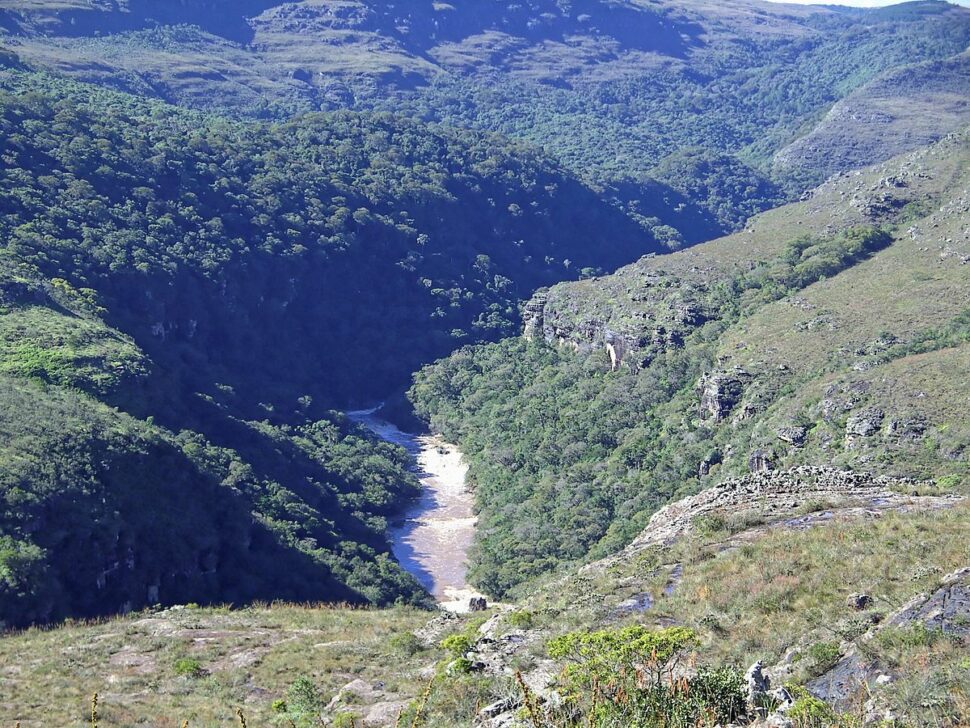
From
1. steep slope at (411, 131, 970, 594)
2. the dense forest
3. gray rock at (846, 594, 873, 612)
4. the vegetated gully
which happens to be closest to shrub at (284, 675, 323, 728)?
gray rock at (846, 594, 873, 612)

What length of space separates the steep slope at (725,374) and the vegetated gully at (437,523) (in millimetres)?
1798

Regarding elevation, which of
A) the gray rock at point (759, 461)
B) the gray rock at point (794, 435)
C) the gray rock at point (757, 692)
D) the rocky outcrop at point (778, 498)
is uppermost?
the gray rock at point (757, 692)

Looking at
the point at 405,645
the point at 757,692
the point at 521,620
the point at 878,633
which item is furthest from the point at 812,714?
the point at 405,645

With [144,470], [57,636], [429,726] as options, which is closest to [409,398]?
[144,470]

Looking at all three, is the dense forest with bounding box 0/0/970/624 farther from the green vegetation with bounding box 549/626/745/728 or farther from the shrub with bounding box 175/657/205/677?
the green vegetation with bounding box 549/626/745/728

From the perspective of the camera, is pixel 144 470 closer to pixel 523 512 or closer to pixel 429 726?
pixel 523 512

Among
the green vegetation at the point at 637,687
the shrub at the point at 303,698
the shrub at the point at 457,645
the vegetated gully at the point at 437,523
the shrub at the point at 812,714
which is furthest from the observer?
the vegetated gully at the point at 437,523

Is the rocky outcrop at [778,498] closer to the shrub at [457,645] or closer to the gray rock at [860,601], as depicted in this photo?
the gray rock at [860,601]

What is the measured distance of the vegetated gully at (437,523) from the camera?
248 feet

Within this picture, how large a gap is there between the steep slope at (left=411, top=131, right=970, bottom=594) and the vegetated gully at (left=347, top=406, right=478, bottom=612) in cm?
180

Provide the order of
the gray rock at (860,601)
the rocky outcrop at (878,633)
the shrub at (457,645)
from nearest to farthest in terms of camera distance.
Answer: the rocky outcrop at (878,633), the gray rock at (860,601), the shrub at (457,645)

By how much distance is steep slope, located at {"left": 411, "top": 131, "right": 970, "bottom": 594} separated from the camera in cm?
6606

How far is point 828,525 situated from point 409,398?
82814 mm

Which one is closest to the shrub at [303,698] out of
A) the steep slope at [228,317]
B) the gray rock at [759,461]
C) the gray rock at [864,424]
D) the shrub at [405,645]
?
the shrub at [405,645]
